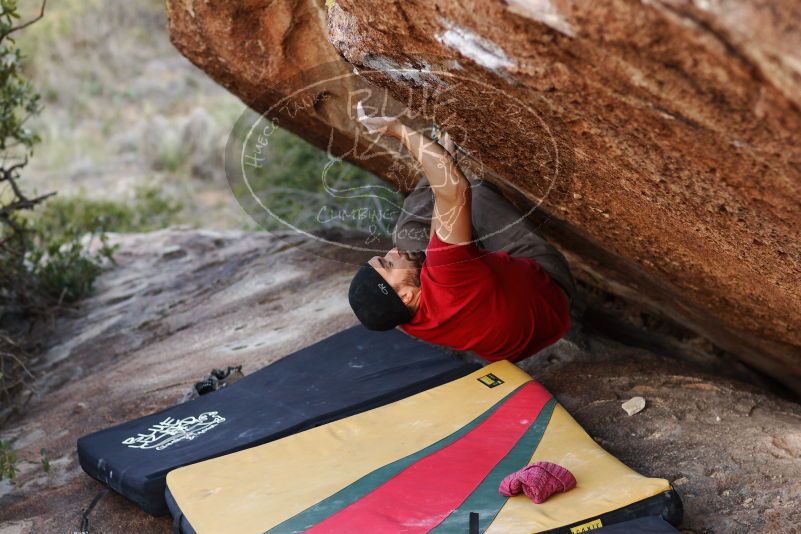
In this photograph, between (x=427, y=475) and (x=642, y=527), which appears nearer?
(x=642, y=527)

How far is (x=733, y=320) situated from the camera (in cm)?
320

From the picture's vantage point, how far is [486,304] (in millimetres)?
2877

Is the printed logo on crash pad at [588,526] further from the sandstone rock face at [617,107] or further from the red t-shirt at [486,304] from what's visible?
the red t-shirt at [486,304]

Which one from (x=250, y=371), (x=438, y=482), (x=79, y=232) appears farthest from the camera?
(x=79, y=232)

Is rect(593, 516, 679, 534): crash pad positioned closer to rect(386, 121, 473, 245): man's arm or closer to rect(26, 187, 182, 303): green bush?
rect(386, 121, 473, 245): man's arm

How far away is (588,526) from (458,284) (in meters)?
0.92

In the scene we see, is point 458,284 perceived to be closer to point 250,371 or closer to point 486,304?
point 486,304

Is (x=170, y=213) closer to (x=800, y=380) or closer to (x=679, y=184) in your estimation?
(x=800, y=380)

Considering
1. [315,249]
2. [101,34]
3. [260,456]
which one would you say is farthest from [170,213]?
[260,456]

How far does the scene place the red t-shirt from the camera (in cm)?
275

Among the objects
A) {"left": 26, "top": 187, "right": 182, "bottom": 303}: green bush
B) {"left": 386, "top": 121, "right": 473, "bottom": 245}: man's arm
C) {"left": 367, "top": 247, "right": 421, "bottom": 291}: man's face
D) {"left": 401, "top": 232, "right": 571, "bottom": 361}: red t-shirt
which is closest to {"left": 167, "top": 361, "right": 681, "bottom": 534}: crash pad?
{"left": 401, "top": 232, "right": 571, "bottom": 361}: red t-shirt

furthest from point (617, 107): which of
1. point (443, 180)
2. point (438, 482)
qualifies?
point (438, 482)

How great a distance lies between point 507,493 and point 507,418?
0.44 metres

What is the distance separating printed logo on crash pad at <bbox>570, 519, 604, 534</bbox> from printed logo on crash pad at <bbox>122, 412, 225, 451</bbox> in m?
1.27
